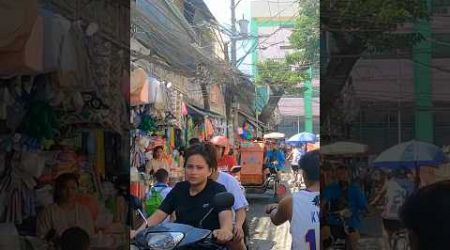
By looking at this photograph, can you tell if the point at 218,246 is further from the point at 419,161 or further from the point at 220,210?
the point at 419,161

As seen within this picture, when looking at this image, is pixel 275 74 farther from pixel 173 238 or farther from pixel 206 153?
pixel 173 238

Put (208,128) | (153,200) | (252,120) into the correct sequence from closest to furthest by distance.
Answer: (153,200) → (208,128) → (252,120)

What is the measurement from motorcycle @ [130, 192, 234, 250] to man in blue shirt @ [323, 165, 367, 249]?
0.88 metres

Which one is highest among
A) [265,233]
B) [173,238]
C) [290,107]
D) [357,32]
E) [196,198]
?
[290,107]

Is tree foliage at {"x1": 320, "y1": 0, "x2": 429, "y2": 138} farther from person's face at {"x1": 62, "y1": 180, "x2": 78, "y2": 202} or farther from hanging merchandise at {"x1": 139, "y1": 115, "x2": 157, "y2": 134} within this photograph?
hanging merchandise at {"x1": 139, "y1": 115, "x2": 157, "y2": 134}

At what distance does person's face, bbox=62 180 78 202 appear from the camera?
1700mm

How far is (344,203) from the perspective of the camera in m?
1.46

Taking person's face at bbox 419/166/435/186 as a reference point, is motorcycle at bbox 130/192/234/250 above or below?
below

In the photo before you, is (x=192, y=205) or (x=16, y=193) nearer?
(x=16, y=193)

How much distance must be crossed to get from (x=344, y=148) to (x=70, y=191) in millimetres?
814

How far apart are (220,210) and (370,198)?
1160mm

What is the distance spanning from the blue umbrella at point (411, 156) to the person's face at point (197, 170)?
1398 mm

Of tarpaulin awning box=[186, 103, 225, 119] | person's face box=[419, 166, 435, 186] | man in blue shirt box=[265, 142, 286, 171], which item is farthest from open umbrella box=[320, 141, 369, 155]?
man in blue shirt box=[265, 142, 286, 171]

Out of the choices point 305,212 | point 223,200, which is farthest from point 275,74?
point 223,200
